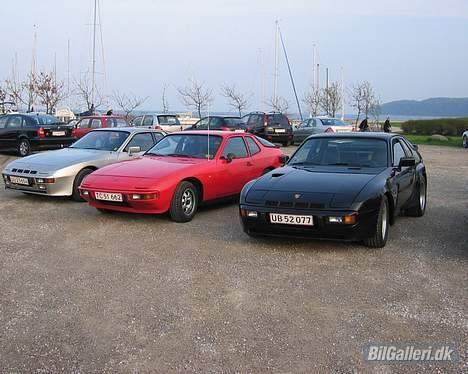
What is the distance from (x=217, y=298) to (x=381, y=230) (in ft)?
7.67

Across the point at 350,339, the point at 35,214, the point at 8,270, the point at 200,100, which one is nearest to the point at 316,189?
the point at 350,339

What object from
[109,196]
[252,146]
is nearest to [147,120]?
[252,146]

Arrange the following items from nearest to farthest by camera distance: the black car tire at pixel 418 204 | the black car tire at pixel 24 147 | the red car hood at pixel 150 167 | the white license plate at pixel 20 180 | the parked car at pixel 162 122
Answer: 1. the red car hood at pixel 150 167
2. the black car tire at pixel 418 204
3. the white license plate at pixel 20 180
4. the black car tire at pixel 24 147
5. the parked car at pixel 162 122

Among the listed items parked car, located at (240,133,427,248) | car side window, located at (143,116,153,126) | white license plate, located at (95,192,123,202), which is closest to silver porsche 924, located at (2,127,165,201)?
white license plate, located at (95,192,123,202)

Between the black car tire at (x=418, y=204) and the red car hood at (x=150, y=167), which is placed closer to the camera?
the red car hood at (x=150, y=167)

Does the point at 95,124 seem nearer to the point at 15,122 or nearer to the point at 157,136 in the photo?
the point at 15,122

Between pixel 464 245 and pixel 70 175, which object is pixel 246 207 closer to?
pixel 464 245

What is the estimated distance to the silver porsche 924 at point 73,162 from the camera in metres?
9.12

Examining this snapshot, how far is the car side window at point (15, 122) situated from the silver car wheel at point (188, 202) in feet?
40.5

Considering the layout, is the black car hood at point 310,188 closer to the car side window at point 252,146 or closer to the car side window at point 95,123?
the car side window at point 252,146

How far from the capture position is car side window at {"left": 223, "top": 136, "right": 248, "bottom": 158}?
880 cm

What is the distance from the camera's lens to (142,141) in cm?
1041

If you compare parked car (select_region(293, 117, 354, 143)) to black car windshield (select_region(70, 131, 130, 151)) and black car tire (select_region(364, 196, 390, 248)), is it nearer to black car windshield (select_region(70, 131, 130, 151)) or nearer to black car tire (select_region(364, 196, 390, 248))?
black car windshield (select_region(70, 131, 130, 151))

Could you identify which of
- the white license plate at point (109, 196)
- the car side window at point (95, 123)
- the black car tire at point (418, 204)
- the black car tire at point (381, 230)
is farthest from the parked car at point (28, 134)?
the black car tire at point (381, 230)
